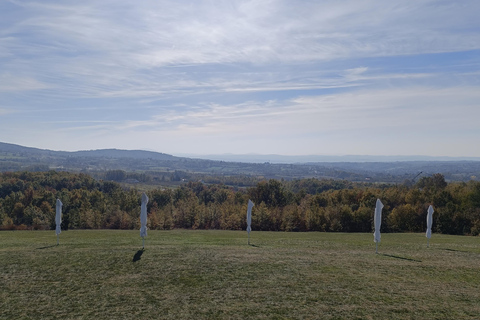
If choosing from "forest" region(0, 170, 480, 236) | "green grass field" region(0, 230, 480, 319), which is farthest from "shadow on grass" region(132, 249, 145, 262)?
"forest" region(0, 170, 480, 236)

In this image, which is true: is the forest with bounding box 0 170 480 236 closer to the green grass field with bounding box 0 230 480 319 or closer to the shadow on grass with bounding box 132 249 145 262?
the shadow on grass with bounding box 132 249 145 262

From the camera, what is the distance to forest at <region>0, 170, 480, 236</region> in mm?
45969

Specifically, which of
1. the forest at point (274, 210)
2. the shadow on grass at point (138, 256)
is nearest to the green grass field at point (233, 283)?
the shadow on grass at point (138, 256)

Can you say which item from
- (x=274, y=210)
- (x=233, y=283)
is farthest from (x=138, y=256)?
(x=274, y=210)

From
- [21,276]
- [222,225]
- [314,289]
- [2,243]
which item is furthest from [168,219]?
[314,289]

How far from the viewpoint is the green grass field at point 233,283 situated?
11.0 m

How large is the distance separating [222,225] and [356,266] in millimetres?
37722

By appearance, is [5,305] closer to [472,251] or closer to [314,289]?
[314,289]

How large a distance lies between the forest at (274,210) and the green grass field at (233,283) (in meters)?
24.5

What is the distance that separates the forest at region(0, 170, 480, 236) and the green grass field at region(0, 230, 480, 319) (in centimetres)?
→ 2453

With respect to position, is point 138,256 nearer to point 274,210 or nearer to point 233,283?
point 233,283

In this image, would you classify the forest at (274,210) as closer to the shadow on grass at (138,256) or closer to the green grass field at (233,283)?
the shadow on grass at (138,256)

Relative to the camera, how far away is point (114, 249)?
18703 mm

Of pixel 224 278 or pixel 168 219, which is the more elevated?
pixel 224 278
